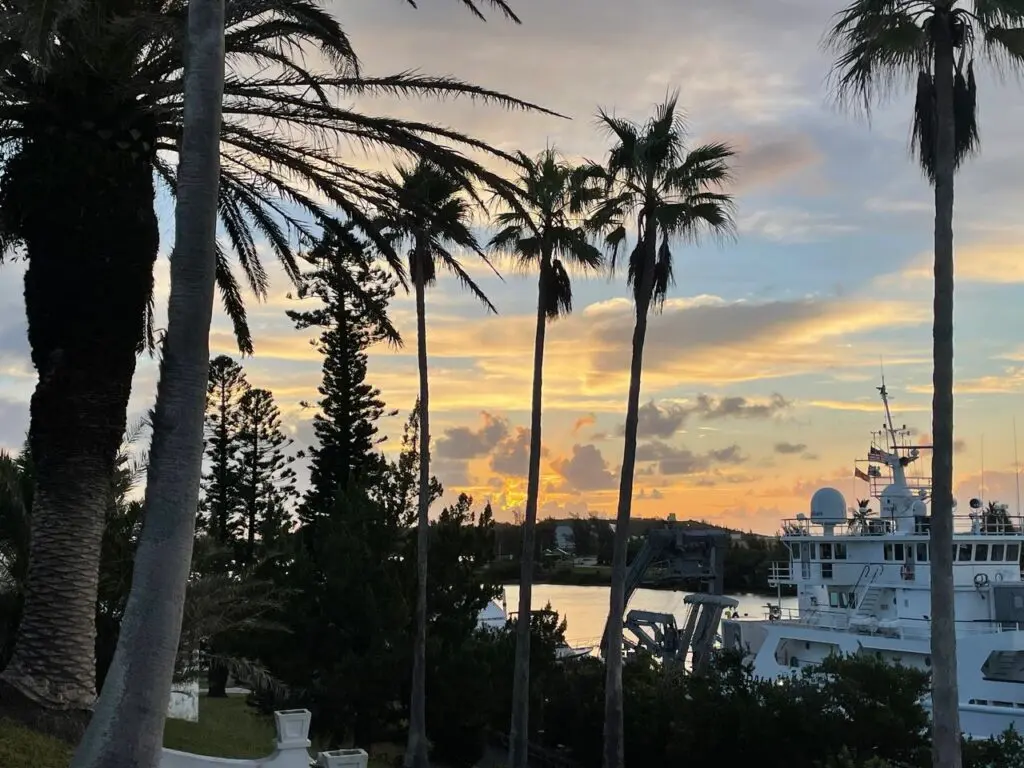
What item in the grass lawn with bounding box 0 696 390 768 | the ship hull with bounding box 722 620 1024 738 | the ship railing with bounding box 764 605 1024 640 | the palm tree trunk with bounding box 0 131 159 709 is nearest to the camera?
the grass lawn with bounding box 0 696 390 768

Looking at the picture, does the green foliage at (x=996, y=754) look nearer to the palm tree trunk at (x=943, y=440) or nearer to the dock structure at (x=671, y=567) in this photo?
the palm tree trunk at (x=943, y=440)

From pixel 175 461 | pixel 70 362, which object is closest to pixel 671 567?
pixel 70 362

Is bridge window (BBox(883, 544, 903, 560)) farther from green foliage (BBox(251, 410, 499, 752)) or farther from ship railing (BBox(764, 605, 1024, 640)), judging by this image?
green foliage (BBox(251, 410, 499, 752))

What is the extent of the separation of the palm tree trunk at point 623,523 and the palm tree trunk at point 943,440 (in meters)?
8.03

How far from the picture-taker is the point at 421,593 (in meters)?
20.2

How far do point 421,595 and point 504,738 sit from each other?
250 inches

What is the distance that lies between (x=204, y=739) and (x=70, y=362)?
8.67m

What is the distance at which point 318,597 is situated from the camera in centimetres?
2055

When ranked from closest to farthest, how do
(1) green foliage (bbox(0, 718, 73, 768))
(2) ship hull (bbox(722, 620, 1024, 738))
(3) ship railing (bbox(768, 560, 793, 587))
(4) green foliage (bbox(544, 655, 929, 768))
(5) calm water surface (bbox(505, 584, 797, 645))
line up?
(1) green foliage (bbox(0, 718, 73, 768)) → (4) green foliage (bbox(544, 655, 929, 768)) → (2) ship hull (bbox(722, 620, 1024, 738)) → (3) ship railing (bbox(768, 560, 793, 587)) → (5) calm water surface (bbox(505, 584, 797, 645))

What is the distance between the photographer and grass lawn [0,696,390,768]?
7746 millimetres

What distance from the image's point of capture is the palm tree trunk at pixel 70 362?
866 cm

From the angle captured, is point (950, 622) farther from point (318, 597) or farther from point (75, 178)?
point (318, 597)

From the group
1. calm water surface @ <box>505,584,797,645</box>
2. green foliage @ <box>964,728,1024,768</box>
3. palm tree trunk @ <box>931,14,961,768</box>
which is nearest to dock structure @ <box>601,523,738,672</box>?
calm water surface @ <box>505,584,797,645</box>

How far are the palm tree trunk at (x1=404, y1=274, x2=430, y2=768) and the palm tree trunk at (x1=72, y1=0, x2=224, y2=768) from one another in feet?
48.0
